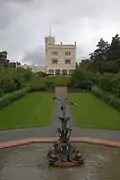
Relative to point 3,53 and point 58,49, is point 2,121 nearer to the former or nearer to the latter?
point 3,53

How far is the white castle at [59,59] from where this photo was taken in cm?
10694

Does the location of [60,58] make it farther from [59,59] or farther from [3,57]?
[3,57]

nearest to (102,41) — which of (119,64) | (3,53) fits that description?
(119,64)

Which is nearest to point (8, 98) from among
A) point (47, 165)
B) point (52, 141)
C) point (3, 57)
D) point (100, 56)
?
point (52, 141)

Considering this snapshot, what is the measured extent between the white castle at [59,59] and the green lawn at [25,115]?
2601 inches

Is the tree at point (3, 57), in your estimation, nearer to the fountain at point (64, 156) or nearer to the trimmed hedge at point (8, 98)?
the trimmed hedge at point (8, 98)

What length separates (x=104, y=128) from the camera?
2547 centimetres

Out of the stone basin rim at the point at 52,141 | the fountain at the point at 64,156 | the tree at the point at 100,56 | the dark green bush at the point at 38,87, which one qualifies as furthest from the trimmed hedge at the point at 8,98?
the tree at the point at 100,56

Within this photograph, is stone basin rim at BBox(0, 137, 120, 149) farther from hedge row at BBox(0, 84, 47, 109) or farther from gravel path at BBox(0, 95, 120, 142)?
hedge row at BBox(0, 84, 47, 109)

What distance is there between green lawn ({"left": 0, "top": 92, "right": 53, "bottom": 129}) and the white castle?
66.1 meters

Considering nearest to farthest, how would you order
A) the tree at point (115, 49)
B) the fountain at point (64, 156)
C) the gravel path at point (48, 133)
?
the fountain at point (64, 156)
the gravel path at point (48, 133)
the tree at point (115, 49)

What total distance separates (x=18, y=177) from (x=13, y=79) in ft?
124

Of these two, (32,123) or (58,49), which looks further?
(58,49)

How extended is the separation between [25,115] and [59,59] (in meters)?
76.1
